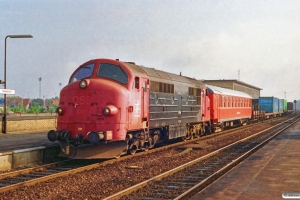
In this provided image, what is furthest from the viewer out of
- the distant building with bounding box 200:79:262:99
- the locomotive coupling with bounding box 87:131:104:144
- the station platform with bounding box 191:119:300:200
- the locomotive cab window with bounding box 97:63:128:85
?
the distant building with bounding box 200:79:262:99

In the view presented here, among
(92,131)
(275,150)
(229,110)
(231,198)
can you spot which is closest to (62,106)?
(92,131)

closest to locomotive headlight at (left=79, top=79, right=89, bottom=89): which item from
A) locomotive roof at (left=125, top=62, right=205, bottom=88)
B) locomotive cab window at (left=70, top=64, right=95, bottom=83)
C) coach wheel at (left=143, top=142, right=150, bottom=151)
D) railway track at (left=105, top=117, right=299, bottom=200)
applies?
locomotive cab window at (left=70, top=64, right=95, bottom=83)

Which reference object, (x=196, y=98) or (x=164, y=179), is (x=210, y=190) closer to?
(x=164, y=179)

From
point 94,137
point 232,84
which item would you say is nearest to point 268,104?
point 232,84

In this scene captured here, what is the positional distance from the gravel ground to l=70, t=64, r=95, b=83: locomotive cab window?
381 cm

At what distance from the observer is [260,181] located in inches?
420

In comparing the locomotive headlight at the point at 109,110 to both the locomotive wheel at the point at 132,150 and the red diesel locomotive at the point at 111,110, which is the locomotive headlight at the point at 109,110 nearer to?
the red diesel locomotive at the point at 111,110

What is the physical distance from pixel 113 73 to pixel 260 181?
24.1 feet

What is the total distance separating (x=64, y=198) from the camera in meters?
9.39

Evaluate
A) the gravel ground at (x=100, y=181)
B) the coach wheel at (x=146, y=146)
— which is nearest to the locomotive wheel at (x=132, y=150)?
the gravel ground at (x=100, y=181)

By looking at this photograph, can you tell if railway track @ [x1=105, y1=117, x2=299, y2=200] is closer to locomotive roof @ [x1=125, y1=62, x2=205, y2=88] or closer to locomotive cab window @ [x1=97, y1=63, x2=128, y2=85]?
locomotive cab window @ [x1=97, y1=63, x2=128, y2=85]

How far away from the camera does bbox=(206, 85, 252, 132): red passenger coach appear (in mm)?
29562

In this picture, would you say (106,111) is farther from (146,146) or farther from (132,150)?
(146,146)

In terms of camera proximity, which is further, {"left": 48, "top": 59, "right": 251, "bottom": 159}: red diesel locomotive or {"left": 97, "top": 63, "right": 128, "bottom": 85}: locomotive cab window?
{"left": 97, "top": 63, "right": 128, "bottom": 85}: locomotive cab window
